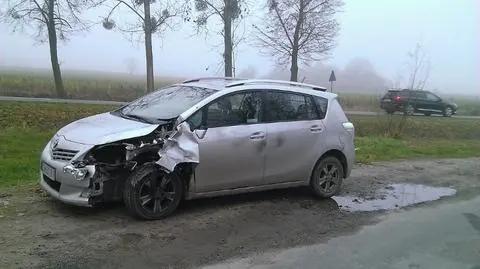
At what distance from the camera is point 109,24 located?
1086 inches

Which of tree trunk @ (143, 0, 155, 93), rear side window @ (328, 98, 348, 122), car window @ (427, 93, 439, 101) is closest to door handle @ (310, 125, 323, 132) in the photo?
rear side window @ (328, 98, 348, 122)

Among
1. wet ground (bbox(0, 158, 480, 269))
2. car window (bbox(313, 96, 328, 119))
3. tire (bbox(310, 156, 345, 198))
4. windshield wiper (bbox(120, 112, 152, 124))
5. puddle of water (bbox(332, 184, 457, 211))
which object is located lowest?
puddle of water (bbox(332, 184, 457, 211))

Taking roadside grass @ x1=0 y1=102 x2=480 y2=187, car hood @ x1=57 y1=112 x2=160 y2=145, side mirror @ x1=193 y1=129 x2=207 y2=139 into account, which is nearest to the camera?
car hood @ x1=57 y1=112 x2=160 y2=145

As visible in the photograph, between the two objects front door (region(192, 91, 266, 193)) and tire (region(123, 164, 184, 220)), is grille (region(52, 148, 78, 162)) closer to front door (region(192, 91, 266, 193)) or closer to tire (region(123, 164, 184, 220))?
tire (region(123, 164, 184, 220))

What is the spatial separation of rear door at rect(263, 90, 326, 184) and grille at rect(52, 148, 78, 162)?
94.0 inches

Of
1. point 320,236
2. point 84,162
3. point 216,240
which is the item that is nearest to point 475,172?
point 320,236

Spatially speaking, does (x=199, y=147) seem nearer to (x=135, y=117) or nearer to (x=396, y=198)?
(x=135, y=117)

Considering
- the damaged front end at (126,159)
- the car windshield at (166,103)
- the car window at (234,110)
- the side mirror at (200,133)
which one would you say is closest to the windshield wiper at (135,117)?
the car windshield at (166,103)

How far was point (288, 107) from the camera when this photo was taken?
7.30m

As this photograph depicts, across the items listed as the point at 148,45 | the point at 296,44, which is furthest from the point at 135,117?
the point at 296,44

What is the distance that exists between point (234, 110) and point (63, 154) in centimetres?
210

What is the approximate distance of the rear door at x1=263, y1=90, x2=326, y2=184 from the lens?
6961 millimetres

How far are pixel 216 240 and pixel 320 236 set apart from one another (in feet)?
3.98

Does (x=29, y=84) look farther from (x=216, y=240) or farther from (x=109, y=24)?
(x=216, y=240)
